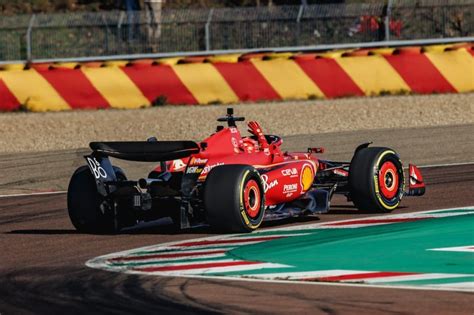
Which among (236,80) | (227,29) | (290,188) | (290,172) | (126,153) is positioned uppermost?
(227,29)

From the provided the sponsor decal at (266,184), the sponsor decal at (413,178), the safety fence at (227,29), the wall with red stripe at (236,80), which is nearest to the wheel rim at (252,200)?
the sponsor decal at (266,184)

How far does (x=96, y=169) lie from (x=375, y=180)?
264cm

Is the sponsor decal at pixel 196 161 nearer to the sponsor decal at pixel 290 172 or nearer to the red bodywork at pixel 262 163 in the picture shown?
the red bodywork at pixel 262 163

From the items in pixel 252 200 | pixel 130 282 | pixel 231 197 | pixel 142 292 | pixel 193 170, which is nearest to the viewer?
pixel 142 292

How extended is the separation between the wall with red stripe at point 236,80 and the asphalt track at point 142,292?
11.1 meters

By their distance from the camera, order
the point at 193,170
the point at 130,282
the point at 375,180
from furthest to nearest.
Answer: the point at 375,180
the point at 193,170
the point at 130,282

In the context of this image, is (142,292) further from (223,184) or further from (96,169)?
(96,169)

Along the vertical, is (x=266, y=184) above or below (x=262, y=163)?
below

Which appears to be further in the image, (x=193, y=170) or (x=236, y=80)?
(x=236, y=80)

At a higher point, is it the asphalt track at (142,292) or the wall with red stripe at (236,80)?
the wall with red stripe at (236,80)

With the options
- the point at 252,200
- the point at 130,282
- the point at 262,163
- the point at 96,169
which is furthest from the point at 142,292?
the point at 262,163

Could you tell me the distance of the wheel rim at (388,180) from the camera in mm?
12758

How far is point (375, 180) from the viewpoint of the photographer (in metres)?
12.6

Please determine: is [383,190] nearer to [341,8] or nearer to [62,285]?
[62,285]
